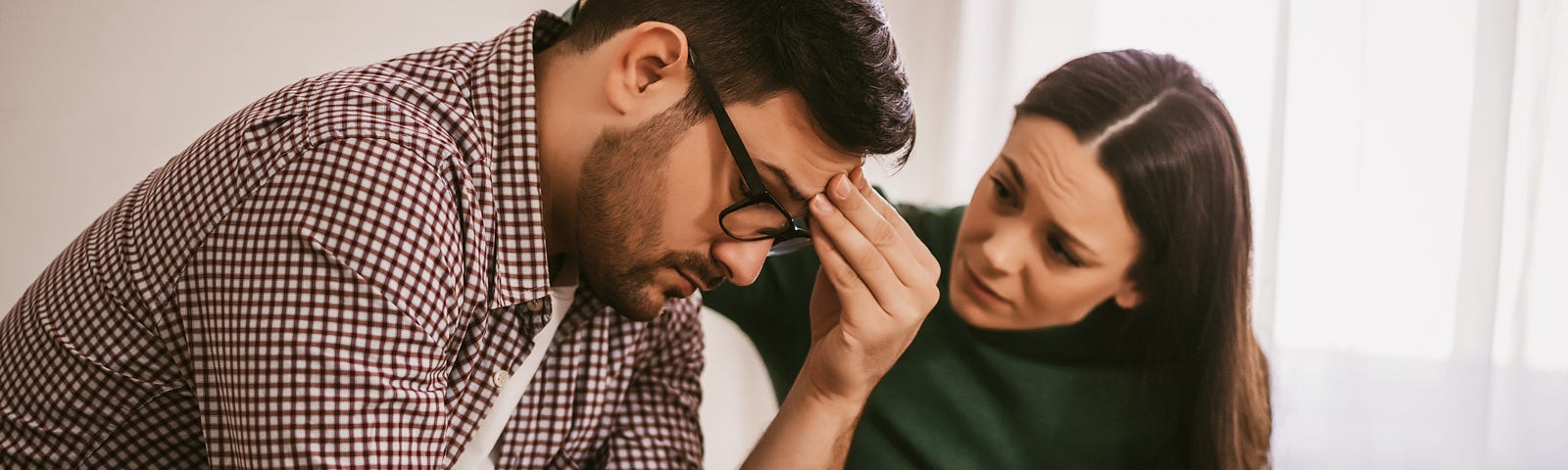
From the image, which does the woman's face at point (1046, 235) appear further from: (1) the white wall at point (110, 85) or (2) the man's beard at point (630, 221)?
(1) the white wall at point (110, 85)

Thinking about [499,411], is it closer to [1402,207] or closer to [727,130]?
[727,130]

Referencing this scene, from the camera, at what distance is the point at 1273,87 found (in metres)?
1.15

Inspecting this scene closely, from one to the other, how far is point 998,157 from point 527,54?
0.49 m

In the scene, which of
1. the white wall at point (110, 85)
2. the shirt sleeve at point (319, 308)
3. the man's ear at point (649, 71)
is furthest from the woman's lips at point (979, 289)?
the white wall at point (110, 85)

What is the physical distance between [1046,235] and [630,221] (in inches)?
→ 16.1

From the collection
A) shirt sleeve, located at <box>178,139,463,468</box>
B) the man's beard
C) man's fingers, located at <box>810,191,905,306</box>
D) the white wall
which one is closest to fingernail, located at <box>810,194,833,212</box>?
man's fingers, located at <box>810,191,905,306</box>

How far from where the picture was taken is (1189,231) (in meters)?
0.93

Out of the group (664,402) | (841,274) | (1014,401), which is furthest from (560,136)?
(1014,401)

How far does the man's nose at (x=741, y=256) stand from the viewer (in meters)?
0.97

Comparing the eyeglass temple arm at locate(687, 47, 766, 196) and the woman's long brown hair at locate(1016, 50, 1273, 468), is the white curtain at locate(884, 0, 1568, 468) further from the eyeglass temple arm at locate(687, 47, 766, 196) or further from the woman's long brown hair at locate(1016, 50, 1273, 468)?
the eyeglass temple arm at locate(687, 47, 766, 196)

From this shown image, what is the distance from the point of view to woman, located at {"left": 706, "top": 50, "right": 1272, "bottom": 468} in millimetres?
927

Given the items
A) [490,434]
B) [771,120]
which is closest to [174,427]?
[490,434]

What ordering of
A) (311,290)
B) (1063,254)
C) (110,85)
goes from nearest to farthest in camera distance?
(311,290)
(1063,254)
(110,85)

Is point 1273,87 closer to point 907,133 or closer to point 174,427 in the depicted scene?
point 907,133
